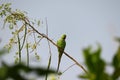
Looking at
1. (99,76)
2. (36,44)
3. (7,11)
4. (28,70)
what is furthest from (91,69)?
(7,11)

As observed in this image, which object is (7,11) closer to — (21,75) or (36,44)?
(36,44)

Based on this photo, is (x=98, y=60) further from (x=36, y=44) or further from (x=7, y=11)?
(x=7, y=11)

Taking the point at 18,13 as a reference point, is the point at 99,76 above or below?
above

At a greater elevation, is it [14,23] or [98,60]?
[98,60]

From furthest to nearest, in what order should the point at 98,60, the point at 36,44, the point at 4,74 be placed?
the point at 36,44 < the point at 98,60 < the point at 4,74

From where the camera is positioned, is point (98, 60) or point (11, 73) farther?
point (98, 60)

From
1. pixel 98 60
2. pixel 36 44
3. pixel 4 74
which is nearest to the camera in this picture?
pixel 4 74

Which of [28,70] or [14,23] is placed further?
[14,23]

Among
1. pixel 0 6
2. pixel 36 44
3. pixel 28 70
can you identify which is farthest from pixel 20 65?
pixel 0 6

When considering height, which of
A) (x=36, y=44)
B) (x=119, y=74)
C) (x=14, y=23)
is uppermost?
(x=119, y=74)
